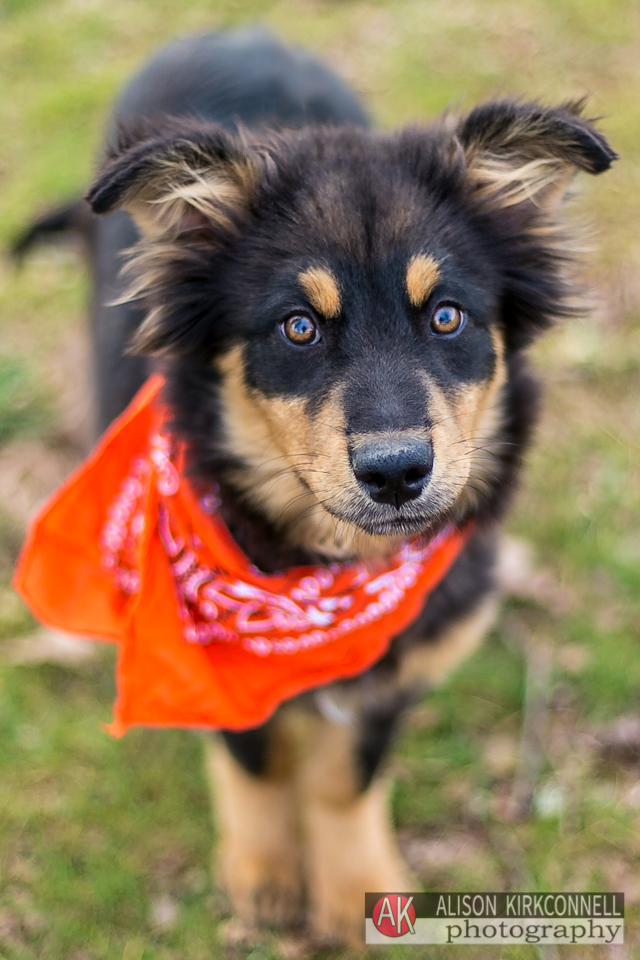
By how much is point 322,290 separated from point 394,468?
0.51 metres

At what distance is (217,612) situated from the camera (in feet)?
8.70

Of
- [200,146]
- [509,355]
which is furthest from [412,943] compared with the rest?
[200,146]

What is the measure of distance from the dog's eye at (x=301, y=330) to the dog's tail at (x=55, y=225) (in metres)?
2.06

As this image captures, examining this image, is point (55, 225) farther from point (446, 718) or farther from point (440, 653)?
point (446, 718)

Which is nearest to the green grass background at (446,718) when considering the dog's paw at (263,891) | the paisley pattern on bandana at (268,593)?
the dog's paw at (263,891)

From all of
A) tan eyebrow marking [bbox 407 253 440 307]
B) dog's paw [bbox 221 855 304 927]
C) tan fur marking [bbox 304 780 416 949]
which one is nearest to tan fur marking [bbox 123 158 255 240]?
tan eyebrow marking [bbox 407 253 440 307]

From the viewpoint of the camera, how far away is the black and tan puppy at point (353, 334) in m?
2.14

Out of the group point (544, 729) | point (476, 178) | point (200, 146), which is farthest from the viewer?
point (544, 729)

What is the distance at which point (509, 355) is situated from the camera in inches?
102

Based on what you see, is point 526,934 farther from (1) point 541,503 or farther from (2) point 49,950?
(1) point 541,503

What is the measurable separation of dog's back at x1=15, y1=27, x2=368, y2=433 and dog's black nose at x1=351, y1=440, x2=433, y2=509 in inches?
59.1

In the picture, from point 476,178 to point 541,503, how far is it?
2090mm

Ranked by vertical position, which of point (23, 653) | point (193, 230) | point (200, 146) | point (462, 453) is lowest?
point (23, 653)

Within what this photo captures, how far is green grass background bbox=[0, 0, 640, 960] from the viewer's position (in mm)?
3031
